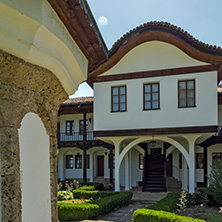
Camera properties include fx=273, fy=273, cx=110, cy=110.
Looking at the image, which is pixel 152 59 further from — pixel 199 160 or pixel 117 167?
pixel 199 160

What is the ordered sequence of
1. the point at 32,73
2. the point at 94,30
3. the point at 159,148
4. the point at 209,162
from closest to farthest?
the point at 32,73, the point at 94,30, the point at 209,162, the point at 159,148

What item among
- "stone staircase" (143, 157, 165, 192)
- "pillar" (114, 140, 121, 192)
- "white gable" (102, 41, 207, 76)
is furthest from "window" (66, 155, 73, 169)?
"white gable" (102, 41, 207, 76)

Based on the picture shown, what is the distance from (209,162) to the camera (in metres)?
17.4

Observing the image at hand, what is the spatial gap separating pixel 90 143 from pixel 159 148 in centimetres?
478

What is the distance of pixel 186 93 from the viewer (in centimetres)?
1288

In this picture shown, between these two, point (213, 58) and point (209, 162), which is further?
point (209, 162)

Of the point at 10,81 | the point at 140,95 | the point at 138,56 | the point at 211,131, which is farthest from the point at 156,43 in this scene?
the point at 10,81

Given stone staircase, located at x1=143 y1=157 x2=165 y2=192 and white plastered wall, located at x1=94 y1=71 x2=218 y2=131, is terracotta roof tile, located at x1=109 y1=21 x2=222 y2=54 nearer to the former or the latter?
white plastered wall, located at x1=94 y1=71 x2=218 y2=131

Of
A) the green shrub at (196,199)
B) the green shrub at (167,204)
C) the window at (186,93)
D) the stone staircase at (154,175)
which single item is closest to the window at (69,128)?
the stone staircase at (154,175)

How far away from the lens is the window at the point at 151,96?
13211 millimetres

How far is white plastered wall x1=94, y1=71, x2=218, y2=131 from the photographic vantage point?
40.9 feet

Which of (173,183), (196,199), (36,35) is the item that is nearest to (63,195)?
(196,199)

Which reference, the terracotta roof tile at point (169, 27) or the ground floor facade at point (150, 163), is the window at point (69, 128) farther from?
the terracotta roof tile at point (169, 27)

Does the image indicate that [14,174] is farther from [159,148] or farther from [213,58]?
[159,148]
